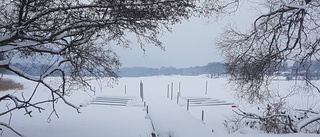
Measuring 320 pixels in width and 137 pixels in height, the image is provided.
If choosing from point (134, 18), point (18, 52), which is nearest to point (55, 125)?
point (18, 52)

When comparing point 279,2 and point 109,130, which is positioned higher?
point 279,2

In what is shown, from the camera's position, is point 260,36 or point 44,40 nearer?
point 44,40

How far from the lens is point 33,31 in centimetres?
483

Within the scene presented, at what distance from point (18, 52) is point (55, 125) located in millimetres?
5856

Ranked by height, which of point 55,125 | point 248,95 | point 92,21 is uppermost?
point 92,21

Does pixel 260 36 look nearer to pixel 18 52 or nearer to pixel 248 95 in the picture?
pixel 248 95

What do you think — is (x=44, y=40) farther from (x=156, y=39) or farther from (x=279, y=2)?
(x=279, y=2)

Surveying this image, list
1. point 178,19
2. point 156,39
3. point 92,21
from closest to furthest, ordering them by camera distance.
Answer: point 92,21
point 178,19
point 156,39

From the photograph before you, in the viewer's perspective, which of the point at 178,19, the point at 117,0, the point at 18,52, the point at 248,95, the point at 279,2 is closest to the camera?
the point at 117,0

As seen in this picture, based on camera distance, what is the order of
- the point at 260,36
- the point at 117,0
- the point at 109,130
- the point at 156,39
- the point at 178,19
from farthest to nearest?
the point at 109,130 < the point at 260,36 < the point at 156,39 < the point at 178,19 < the point at 117,0

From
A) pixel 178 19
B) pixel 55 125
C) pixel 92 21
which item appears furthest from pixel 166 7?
pixel 55 125

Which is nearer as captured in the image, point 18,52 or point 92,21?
point 92,21

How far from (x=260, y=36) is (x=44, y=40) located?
5234 millimetres

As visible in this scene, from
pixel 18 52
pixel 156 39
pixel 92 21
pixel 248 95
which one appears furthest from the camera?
pixel 248 95
